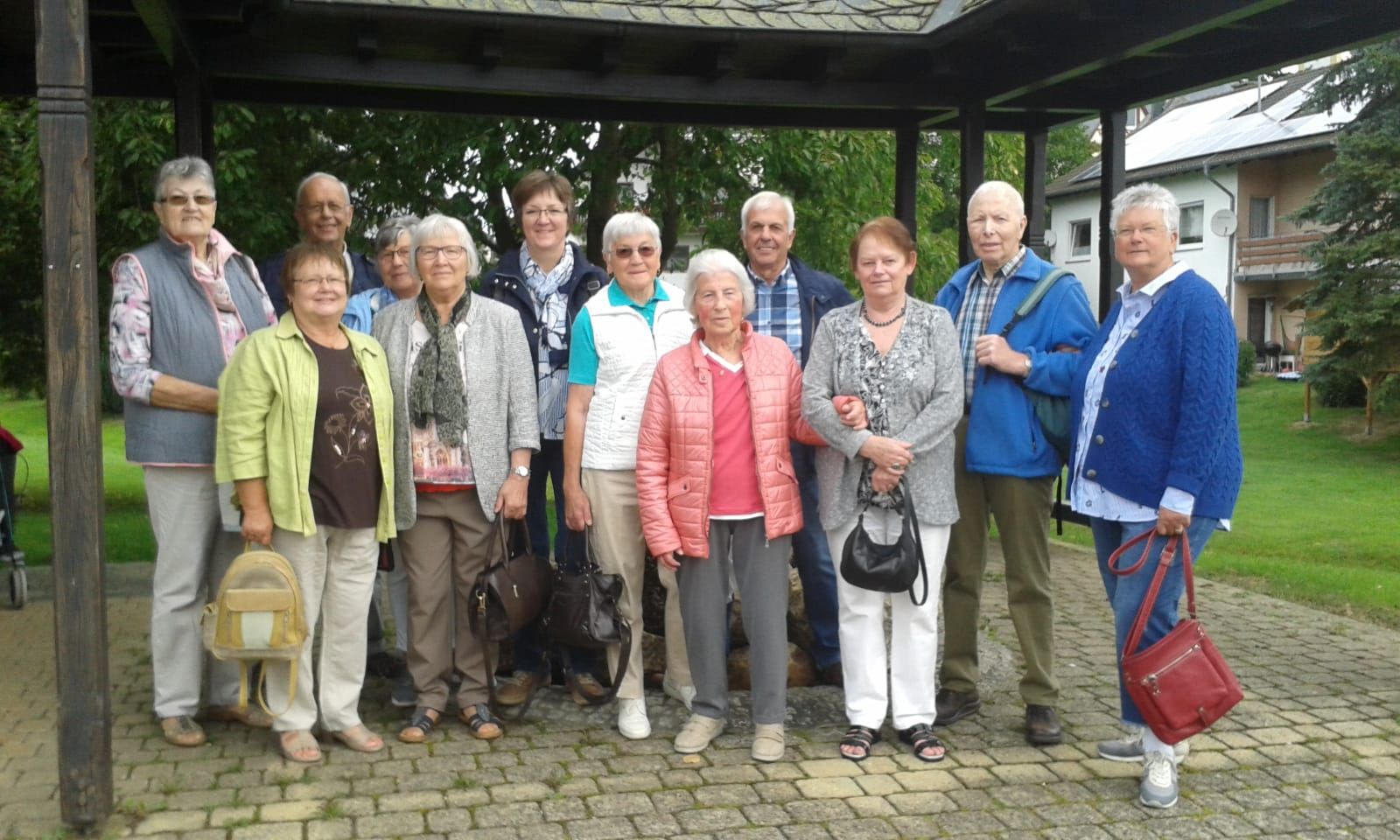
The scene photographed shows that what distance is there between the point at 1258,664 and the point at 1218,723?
1.25 metres

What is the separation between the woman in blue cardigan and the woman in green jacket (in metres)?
2.62

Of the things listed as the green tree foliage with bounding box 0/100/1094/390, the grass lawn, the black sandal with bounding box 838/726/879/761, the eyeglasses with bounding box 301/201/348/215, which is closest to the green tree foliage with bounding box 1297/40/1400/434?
the grass lawn

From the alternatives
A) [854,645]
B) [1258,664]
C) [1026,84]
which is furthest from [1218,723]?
[1026,84]

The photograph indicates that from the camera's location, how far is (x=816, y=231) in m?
12.5

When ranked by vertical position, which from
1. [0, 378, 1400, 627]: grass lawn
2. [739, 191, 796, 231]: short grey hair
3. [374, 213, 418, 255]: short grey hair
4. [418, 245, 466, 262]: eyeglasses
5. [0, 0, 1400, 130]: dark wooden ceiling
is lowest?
[0, 378, 1400, 627]: grass lawn

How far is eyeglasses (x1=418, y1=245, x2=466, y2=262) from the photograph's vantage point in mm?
4727

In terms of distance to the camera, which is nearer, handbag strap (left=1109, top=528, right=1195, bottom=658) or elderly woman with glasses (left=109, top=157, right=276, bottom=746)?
handbag strap (left=1109, top=528, right=1195, bottom=658)

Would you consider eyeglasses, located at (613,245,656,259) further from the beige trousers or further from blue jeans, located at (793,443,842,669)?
blue jeans, located at (793,443,842,669)

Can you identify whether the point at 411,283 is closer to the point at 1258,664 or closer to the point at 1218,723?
the point at 1218,723

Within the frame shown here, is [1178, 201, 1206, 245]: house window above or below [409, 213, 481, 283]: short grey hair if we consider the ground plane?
above

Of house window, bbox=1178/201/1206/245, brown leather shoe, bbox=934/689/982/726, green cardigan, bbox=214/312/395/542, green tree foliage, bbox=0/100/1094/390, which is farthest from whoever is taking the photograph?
house window, bbox=1178/201/1206/245

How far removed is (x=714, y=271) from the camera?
455 centimetres

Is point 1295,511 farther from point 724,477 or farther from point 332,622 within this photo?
point 332,622

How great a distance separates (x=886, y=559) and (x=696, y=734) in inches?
40.1
